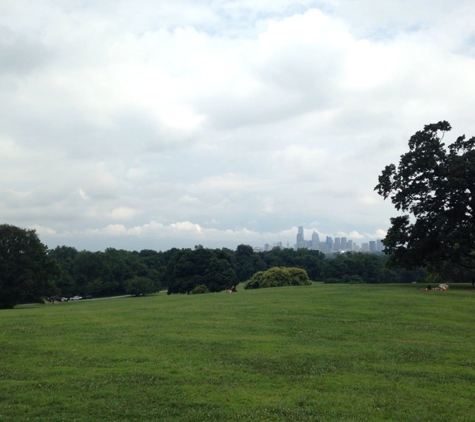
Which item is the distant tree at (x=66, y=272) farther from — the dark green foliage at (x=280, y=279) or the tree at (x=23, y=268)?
the dark green foliage at (x=280, y=279)

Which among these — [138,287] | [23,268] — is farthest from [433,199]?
[138,287]

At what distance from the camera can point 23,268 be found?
49.8 metres

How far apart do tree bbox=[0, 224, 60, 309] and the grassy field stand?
104 ft

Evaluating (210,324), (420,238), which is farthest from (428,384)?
(420,238)

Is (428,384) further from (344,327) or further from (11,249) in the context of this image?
(11,249)

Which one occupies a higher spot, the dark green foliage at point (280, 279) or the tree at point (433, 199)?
the tree at point (433, 199)

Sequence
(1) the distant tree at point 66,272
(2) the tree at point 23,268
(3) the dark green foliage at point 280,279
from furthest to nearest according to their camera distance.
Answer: (1) the distant tree at point 66,272 < (3) the dark green foliage at point 280,279 < (2) the tree at point 23,268

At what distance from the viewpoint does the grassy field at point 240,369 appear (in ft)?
30.3

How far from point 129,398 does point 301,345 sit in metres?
6.64

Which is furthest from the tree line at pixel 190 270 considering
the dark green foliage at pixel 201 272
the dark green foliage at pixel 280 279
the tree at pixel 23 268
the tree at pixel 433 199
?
the tree at pixel 433 199

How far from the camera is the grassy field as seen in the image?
9.23m

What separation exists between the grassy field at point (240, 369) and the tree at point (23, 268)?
31575 mm

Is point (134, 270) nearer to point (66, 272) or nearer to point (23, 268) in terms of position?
point (66, 272)

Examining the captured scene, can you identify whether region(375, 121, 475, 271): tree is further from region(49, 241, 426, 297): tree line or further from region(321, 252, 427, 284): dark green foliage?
region(321, 252, 427, 284): dark green foliage
